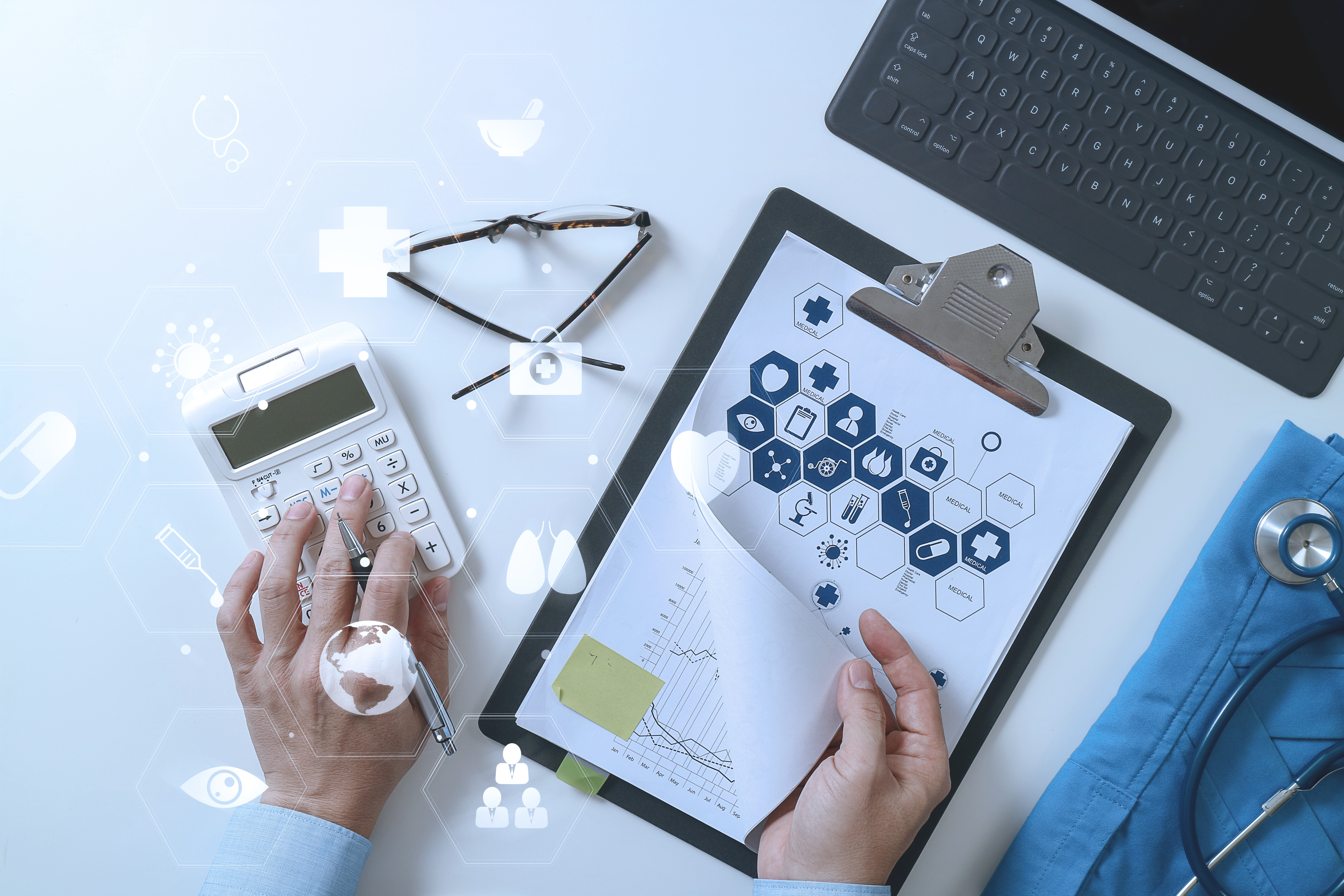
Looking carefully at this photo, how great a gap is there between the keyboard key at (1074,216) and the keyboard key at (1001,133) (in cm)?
1

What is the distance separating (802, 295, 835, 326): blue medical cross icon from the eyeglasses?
0.16 meters

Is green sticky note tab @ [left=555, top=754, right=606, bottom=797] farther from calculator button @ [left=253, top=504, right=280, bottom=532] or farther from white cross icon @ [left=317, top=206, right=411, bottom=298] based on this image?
white cross icon @ [left=317, top=206, right=411, bottom=298]

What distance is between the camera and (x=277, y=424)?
2.42 ft

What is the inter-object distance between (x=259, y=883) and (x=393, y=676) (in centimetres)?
23

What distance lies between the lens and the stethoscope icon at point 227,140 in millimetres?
781

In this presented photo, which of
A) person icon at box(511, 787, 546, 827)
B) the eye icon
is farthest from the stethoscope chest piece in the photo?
the eye icon

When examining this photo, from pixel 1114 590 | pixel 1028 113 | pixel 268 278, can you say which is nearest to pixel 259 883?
pixel 268 278

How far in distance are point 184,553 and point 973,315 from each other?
2.58 feet

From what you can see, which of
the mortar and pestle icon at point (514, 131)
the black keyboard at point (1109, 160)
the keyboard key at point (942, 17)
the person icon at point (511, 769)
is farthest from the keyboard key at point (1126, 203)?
the person icon at point (511, 769)

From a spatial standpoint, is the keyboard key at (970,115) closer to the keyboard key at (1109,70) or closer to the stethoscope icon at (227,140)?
the keyboard key at (1109,70)

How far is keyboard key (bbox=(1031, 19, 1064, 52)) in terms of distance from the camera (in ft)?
2.58

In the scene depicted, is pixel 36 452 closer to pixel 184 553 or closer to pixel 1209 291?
pixel 184 553

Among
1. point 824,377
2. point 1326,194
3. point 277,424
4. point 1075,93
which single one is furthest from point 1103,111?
point 277,424

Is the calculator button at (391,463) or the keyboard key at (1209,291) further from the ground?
the keyboard key at (1209,291)
